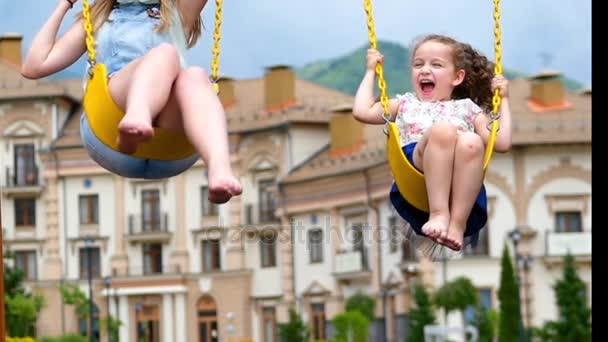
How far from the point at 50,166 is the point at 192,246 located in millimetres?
4791

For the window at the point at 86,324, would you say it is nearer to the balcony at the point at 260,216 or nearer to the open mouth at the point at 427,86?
the balcony at the point at 260,216

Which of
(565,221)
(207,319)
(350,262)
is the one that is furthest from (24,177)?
(565,221)

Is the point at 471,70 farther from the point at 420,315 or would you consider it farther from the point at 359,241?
the point at 359,241

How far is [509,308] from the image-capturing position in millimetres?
33844

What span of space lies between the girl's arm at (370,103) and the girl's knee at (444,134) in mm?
379

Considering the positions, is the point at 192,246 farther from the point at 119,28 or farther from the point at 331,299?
the point at 119,28

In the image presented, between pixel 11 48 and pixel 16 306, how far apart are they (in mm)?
9929

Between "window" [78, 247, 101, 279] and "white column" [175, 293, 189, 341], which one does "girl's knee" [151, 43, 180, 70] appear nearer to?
"white column" [175, 293, 189, 341]

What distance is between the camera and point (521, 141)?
38.7 metres

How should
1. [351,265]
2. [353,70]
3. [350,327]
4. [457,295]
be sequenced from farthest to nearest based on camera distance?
[353,70] → [351,265] → [350,327] → [457,295]

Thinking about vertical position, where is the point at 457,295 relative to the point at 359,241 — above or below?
below

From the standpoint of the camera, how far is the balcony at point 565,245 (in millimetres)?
38594

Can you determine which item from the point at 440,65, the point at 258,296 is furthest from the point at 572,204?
the point at 440,65

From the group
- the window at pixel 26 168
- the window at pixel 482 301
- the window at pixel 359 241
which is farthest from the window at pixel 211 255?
the window at pixel 482 301
